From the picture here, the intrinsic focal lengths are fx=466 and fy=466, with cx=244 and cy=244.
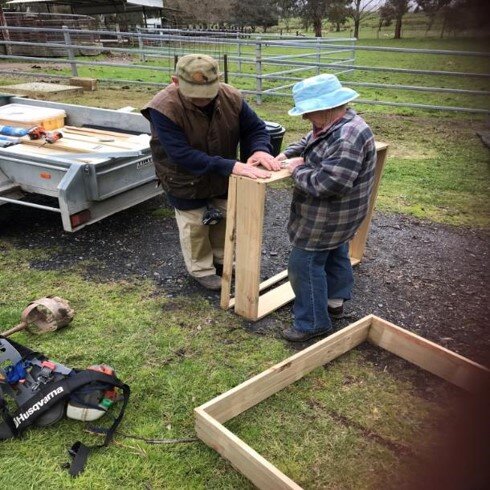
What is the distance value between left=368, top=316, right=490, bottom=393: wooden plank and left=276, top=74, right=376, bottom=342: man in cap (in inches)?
14.7

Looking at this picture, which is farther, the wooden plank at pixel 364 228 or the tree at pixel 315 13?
the tree at pixel 315 13

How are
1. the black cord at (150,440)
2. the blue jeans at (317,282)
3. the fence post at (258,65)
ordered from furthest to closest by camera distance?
the fence post at (258,65) → the blue jeans at (317,282) → the black cord at (150,440)

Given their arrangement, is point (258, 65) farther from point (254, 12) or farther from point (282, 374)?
point (254, 12)

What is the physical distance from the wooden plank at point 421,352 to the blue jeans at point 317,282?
0.37 meters

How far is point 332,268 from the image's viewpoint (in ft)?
11.5

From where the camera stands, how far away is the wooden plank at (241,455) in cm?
213

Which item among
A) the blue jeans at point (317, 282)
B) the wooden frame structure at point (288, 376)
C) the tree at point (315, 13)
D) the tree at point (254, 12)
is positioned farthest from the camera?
the tree at point (254, 12)

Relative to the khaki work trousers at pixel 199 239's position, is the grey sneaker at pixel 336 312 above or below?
below

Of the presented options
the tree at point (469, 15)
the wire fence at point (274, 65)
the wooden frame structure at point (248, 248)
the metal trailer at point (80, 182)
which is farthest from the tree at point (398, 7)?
the wire fence at point (274, 65)

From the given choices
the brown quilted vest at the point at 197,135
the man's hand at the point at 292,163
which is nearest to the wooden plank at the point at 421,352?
the man's hand at the point at 292,163

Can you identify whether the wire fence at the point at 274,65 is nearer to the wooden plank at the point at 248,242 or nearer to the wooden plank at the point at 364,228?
the wooden plank at the point at 364,228

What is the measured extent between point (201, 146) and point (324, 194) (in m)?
1.08

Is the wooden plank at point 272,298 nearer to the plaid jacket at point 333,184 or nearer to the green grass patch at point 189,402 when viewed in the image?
the green grass patch at point 189,402

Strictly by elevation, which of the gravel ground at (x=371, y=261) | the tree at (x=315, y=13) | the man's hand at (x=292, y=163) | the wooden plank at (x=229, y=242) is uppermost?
the tree at (x=315, y=13)
